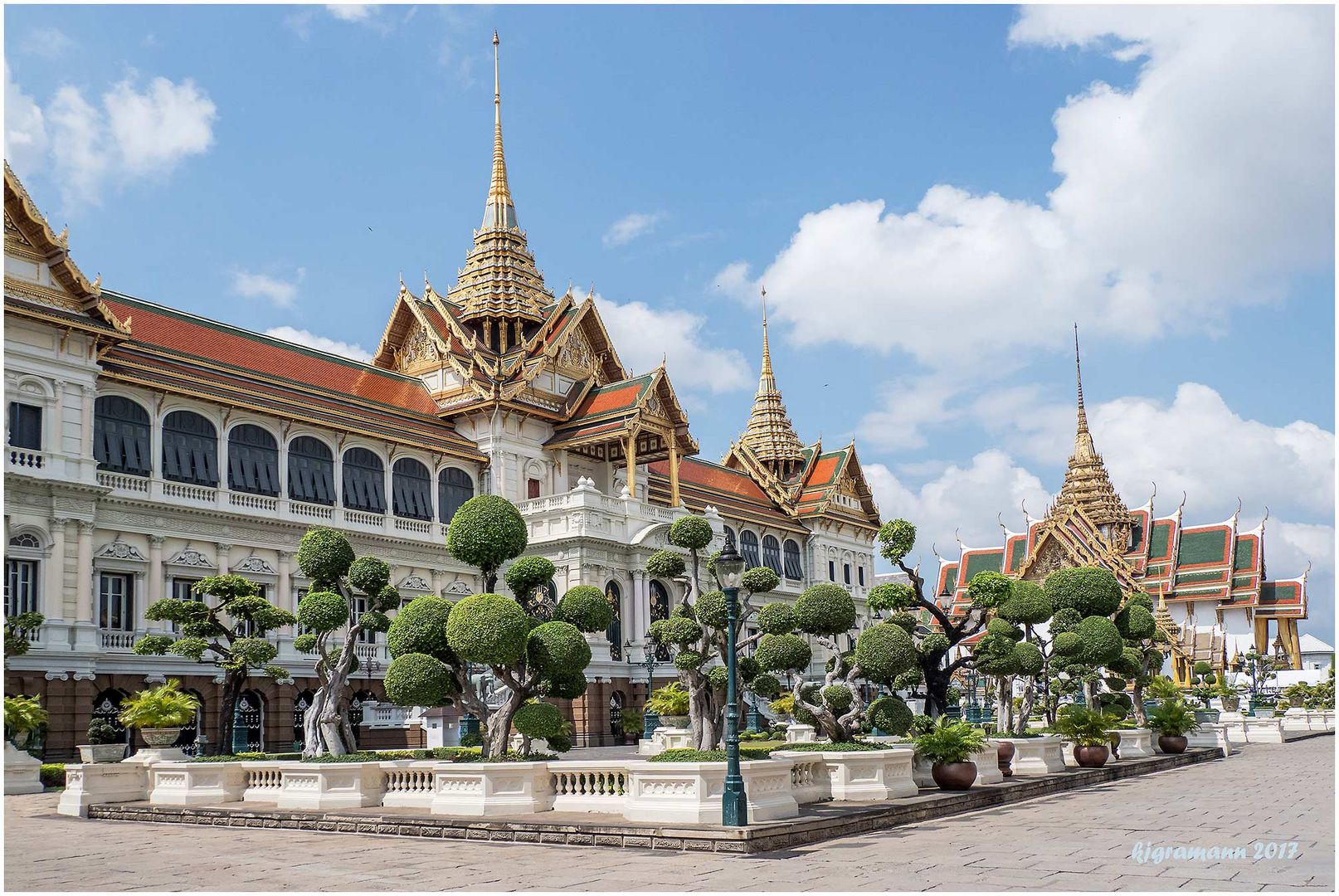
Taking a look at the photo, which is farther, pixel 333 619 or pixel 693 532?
pixel 333 619

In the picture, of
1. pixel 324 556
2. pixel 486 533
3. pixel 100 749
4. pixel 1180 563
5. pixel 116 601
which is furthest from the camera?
pixel 1180 563

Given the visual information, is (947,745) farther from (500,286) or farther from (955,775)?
(500,286)

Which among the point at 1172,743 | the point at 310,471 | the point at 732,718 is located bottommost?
the point at 1172,743

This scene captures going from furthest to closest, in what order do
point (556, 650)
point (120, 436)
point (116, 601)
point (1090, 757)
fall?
point (120, 436) → point (116, 601) → point (1090, 757) → point (556, 650)

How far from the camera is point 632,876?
13.1 meters

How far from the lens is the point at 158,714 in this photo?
75.0ft

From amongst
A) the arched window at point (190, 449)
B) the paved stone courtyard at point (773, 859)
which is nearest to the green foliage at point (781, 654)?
the paved stone courtyard at point (773, 859)

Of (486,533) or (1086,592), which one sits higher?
(486,533)

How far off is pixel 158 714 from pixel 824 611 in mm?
11945

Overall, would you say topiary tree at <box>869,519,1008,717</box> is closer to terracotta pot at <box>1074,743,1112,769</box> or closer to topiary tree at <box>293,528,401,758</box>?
terracotta pot at <box>1074,743,1112,769</box>

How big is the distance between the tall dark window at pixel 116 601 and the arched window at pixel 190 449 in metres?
3.00

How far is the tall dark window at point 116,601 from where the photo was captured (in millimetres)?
31562

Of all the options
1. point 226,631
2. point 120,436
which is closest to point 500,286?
point 120,436

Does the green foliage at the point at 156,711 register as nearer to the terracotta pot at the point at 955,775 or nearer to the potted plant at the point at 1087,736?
the terracotta pot at the point at 955,775
